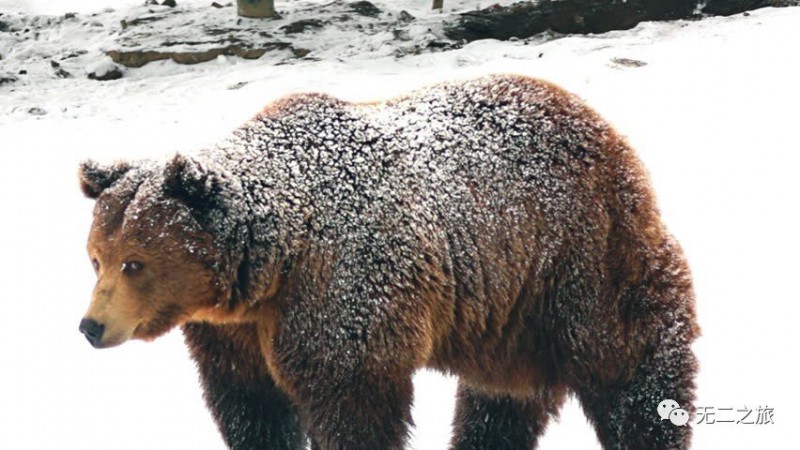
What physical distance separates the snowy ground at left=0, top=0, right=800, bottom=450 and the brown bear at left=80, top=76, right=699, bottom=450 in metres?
1.07

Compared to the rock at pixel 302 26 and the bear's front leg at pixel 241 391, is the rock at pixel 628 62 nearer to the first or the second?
the rock at pixel 302 26

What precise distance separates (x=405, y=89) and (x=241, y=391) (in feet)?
27.5

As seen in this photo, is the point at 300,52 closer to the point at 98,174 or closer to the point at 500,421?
the point at 500,421

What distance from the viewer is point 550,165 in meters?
5.38

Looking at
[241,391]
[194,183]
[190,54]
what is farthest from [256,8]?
[194,183]

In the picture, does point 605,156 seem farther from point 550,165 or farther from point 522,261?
point 522,261

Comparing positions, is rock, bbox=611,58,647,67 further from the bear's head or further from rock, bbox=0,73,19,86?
the bear's head

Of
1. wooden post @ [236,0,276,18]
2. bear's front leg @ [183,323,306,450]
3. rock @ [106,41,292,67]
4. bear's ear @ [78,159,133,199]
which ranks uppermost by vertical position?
bear's ear @ [78,159,133,199]

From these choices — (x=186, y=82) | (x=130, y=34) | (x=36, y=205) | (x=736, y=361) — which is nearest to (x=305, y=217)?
(x=736, y=361)

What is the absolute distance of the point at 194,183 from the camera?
4.85 meters

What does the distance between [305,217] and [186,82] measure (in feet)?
34.7

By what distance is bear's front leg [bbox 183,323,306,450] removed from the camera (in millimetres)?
5293

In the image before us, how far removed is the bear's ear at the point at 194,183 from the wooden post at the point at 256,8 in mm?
11561

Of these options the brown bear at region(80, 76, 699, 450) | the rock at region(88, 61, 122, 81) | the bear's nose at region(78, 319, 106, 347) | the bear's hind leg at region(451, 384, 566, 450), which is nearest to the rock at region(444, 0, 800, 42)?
the rock at region(88, 61, 122, 81)
